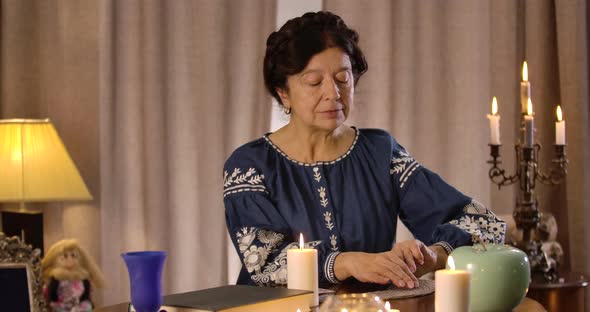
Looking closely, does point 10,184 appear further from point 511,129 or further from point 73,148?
point 511,129

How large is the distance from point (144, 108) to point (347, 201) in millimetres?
1682

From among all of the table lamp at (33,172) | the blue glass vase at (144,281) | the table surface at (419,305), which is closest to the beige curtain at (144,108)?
the table lamp at (33,172)

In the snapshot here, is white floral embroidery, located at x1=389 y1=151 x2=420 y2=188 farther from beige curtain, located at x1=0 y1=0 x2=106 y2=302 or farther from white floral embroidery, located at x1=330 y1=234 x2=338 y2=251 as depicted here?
beige curtain, located at x1=0 y1=0 x2=106 y2=302

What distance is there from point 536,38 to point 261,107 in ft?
3.66

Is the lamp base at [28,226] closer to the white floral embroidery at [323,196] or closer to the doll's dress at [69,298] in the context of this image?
the doll's dress at [69,298]

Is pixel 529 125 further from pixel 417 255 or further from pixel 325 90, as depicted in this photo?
pixel 417 255

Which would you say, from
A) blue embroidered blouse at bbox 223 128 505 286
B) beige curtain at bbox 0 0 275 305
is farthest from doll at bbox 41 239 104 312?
blue embroidered blouse at bbox 223 128 505 286

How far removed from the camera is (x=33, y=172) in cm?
321

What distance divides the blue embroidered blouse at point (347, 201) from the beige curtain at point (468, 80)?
1.37 metres

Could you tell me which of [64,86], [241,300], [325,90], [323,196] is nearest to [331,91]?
[325,90]

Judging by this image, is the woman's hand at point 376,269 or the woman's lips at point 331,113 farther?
the woman's lips at point 331,113

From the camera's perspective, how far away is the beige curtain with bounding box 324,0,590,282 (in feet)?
11.2

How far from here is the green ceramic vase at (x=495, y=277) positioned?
4.75 ft

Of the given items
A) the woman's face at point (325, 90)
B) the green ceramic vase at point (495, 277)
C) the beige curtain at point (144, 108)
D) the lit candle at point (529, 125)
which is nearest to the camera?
the green ceramic vase at point (495, 277)
